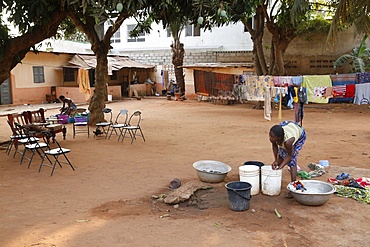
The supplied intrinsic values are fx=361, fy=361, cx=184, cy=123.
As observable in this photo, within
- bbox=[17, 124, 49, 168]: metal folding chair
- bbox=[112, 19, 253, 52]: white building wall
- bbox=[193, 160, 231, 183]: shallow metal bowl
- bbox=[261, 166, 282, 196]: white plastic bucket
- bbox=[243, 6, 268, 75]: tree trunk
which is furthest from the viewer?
bbox=[112, 19, 253, 52]: white building wall

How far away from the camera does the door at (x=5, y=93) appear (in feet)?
62.9

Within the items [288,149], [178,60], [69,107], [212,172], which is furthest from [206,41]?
[288,149]

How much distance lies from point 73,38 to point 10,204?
26271 millimetres

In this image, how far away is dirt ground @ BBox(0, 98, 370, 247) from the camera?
4449 millimetres

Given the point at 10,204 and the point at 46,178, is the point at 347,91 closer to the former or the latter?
the point at 46,178

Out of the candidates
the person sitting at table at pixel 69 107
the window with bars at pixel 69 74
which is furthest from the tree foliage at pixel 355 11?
the window with bars at pixel 69 74

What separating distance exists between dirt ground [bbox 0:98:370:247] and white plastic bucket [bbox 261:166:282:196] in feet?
0.36

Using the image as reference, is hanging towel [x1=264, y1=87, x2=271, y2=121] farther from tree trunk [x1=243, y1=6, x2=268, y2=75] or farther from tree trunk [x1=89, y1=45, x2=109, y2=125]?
tree trunk [x1=89, y1=45, x2=109, y2=125]

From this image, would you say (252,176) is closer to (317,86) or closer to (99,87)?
(99,87)

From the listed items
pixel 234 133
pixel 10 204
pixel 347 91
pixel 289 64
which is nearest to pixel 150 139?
pixel 234 133

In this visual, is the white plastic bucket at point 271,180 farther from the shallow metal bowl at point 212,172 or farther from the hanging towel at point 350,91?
the hanging towel at point 350,91

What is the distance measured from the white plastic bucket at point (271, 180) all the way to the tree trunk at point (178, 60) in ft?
59.4

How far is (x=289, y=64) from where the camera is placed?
70.7 feet

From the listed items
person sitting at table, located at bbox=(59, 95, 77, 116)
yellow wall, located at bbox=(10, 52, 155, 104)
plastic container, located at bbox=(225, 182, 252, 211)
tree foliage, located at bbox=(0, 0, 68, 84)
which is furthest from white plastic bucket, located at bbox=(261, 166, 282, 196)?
yellow wall, located at bbox=(10, 52, 155, 104)
